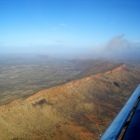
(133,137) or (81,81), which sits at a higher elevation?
(133,137)

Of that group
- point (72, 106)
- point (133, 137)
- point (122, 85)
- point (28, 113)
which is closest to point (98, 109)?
point (72, 106)

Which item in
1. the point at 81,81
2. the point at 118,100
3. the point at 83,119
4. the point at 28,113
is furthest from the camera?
the point at 81,81

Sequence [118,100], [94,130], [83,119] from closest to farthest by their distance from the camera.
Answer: [94,130] → [83,119] → [118,100]

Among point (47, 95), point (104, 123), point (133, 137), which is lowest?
point (104, 123)

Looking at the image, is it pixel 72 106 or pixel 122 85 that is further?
pixel 122 85

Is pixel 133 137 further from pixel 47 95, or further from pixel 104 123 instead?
pixel 47 95

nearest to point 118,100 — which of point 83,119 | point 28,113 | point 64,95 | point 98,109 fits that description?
point 98,109
